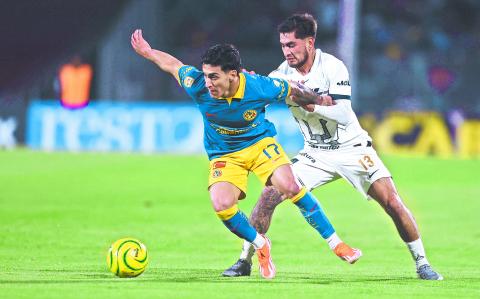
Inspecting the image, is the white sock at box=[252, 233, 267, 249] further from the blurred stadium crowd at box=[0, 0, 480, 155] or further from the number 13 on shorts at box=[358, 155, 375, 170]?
the blurred stadium crowd at box=[0, 0, 480, 155]

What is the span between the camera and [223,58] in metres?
9.25

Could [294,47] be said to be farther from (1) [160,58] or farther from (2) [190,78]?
(1) [160,58]

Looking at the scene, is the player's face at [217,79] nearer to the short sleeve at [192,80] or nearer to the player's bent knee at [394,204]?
the short sleeve at [192,80]

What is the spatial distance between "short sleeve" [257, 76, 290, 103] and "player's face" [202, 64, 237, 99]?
0.32 metres

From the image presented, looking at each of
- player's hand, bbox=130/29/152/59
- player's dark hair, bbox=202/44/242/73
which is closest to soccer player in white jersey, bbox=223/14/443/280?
player's dark hair, bbox=202/44/242/73

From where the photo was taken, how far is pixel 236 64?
9.33m

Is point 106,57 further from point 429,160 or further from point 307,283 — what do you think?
point 307,283

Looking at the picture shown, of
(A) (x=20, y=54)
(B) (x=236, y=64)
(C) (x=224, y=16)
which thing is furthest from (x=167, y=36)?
(B) (x=236, y=64)

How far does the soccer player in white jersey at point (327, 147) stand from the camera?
984 cm

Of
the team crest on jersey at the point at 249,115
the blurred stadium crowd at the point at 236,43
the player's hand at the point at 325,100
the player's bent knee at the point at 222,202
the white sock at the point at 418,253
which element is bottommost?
the white sock at the point at 418,253

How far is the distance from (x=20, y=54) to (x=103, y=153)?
6.01 meters

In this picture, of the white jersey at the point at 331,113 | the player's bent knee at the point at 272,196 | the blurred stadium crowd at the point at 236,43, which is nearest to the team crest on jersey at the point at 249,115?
the white jersey at the point at 331,113

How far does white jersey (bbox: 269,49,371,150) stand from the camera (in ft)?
32.2

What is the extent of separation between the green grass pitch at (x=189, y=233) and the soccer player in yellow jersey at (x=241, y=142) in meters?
0.51
